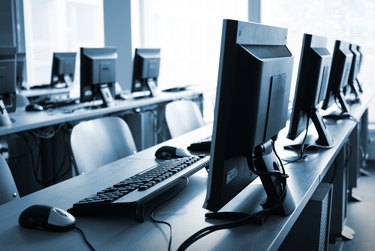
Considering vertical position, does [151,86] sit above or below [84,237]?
below

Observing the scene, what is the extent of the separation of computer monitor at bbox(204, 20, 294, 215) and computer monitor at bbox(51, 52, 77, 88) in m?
4.08

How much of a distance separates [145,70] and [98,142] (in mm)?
2342

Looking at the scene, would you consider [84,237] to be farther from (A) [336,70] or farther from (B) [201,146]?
(A) [336,70]

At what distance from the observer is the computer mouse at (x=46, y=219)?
1205 millimetres

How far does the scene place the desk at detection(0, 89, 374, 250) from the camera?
113 centimetres

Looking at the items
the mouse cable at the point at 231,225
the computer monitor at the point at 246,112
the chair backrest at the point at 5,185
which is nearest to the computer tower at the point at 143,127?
the chair backrest at the point at 5,185

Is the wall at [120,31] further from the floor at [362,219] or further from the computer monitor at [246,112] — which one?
the computer monitor at [246,112]

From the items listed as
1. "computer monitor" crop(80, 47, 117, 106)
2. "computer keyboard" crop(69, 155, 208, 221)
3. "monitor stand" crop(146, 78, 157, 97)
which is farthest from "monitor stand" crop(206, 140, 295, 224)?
"monitor stand" crop(146, 78, 157, 97)

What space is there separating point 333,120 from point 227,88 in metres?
2.14

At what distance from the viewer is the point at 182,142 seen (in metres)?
2.39

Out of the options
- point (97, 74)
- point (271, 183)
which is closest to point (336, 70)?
point (271, 183)

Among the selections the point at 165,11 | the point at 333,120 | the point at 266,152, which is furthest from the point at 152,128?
the point at 266,152

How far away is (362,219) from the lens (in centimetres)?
329

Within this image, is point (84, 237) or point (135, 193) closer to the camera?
point (84, 237)
